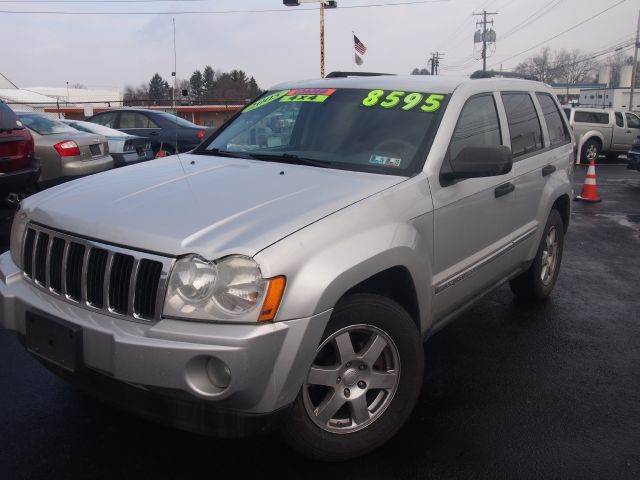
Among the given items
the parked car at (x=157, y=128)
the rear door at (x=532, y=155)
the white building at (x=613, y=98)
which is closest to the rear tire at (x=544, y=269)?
the rear door at (x=532, y=155)

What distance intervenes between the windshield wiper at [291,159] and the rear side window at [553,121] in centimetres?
238

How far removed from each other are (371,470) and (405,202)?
1271 millimetres

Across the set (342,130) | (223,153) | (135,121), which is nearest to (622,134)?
(135,121)

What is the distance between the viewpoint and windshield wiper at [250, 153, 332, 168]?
11.1ft

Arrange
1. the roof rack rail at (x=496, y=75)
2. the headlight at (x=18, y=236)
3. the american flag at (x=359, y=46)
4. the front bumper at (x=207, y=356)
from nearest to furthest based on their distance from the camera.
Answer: the front bumper at (x=207, y=356) → the headlight at (x=18, y=236) → the roof rack rail at (x=496, y=75) → the american flag at (x=359, y=46)

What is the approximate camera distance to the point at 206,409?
7.45ft

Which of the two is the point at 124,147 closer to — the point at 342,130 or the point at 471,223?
the point at 342,130

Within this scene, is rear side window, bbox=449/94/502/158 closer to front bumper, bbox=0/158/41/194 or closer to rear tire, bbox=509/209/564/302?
rear tire, bbox=509/209/564/302

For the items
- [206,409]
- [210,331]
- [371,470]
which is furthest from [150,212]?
[371,470]

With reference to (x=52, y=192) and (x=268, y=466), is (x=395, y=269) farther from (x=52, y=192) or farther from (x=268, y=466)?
(x=52, y=192)

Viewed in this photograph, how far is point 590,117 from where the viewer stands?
19594mm

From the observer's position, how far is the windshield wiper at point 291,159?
3.39m

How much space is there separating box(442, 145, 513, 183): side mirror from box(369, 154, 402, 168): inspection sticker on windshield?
255 millimetres

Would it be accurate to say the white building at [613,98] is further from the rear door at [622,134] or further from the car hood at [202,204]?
the car hood at [202,204]
